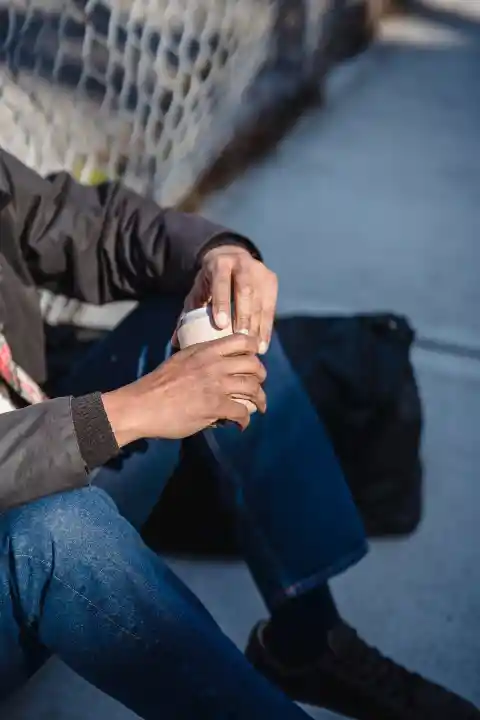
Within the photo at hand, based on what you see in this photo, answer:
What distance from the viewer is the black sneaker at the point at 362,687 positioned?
148 cm

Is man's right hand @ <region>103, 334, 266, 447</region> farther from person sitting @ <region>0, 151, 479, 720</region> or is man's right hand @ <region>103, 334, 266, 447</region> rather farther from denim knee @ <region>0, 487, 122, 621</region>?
denim knee @ <region>0, 487, 122, 621</region>

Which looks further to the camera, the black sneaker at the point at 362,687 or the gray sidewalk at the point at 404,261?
the gray sidewalk at the point at 404,261

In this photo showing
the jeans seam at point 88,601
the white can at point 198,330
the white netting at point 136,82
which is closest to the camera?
the jeans seam at point 88,601

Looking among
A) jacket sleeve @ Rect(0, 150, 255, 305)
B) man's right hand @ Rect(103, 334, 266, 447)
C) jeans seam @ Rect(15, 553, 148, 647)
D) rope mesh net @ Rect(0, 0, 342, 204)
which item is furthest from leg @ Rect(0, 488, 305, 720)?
rope mesh net @ Rect(0, 0, 342, 204)

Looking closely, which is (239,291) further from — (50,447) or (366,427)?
(366,427)

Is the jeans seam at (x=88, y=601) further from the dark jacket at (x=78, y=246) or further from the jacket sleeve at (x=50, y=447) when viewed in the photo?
the dark jacket at (x=78, y=246)

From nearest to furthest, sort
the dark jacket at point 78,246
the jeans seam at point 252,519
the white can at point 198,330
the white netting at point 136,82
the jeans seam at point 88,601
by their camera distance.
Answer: the jeans seam at point 88,601 < the white can at point 198,330 < the jeans seam at point 252,519 < the dark jacket at point 78,246 < the white netting at point 136,82

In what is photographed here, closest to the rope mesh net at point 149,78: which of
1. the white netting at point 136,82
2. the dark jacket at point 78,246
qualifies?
the white netting at point 136,82

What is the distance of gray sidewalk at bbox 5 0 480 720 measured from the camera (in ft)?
5.55

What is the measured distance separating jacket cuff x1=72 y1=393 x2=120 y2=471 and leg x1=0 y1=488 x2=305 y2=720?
0.17 ft

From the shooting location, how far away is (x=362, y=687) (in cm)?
150

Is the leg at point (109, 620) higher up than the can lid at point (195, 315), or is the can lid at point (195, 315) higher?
the can lid at point (195, 315)

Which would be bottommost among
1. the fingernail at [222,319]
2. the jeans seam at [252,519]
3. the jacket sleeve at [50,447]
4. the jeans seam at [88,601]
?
the jeans seam at [252,519]

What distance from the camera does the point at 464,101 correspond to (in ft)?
12.2
